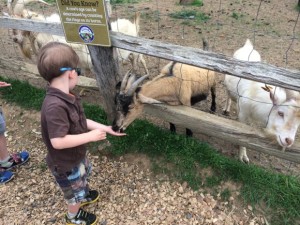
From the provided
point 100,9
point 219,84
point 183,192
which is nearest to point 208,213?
point 183,192

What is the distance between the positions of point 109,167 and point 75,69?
1.75 metres

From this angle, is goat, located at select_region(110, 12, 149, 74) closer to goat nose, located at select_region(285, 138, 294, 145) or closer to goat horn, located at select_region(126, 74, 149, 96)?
goat horn, located at select_region(126, 74, 149, 96)

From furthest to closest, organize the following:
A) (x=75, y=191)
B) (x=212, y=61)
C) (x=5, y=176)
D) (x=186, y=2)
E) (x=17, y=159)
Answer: (x=186, y=2)
(x=17, y=159)
(x=5, y=176)
(x=75, y=191)
(x=212, y=61)

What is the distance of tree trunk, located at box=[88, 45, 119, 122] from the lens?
3074 millimetres

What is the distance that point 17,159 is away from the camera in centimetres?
370

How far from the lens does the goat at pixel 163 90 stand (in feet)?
11.0

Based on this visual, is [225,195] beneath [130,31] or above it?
beneath

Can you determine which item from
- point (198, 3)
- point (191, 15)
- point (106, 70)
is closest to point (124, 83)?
point (106, 70)

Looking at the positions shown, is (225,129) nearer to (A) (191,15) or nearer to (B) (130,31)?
(B) (130,31)

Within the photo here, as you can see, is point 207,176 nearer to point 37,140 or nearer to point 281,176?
point 281,176

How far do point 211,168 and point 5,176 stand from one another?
8.09ft

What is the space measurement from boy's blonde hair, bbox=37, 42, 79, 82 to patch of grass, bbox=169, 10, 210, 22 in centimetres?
624

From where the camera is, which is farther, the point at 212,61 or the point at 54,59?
the point at 212,61

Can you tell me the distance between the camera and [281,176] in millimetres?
3205
